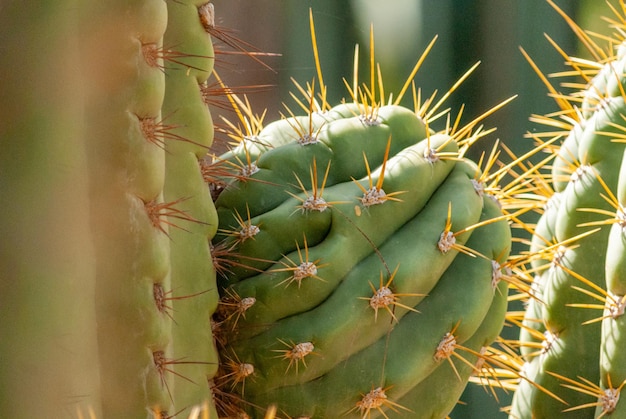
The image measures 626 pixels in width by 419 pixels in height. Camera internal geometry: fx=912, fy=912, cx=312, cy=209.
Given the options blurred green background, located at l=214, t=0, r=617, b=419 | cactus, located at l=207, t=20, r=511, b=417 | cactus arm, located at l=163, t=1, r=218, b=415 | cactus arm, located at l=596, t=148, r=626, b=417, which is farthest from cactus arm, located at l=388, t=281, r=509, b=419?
blurred green background, located at l=214, t=0, r=617, b=419

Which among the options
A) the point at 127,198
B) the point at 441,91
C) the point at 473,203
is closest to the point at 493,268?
the point at 473,203

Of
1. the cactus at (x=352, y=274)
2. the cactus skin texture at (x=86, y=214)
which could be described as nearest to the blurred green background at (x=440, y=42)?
the cactus at (x=352, y=274)

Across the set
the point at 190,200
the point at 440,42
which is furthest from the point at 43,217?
the point at 440,42

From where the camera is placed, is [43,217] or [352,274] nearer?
[43,217]

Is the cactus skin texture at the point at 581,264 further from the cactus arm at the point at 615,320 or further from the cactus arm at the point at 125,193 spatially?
the cactus arm at the point at 125,193

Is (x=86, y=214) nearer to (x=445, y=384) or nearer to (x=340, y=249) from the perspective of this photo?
(x=340, y=249)

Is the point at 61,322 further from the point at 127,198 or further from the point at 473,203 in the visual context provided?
the point at 473,203
